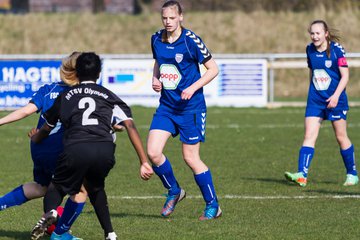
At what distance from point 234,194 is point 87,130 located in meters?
3.60

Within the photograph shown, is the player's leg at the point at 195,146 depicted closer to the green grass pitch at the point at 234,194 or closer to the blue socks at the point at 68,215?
the green grass pitch at the point at 234,194

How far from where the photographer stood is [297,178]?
10.4 m

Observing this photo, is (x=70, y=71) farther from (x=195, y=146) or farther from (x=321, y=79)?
(x=321, y=79)

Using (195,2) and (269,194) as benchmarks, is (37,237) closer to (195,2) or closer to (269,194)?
(269,194)

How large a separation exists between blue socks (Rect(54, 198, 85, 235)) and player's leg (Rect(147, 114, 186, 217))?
161cm

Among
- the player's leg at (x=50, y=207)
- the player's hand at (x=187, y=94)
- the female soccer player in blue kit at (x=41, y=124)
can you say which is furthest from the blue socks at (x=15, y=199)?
the player's hand at (x=187, y=94)

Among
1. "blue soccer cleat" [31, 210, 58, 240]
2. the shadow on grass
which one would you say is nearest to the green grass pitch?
the shadow on grass

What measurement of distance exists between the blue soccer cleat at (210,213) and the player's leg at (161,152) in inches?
13.5

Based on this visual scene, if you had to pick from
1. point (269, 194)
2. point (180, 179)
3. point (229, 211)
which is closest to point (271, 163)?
point (180, 179)

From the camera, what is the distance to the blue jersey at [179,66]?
822cm

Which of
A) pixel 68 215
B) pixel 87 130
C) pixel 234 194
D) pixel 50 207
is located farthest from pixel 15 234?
pixel 234 194

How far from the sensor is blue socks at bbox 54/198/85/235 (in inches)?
267

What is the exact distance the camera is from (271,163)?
12.7m

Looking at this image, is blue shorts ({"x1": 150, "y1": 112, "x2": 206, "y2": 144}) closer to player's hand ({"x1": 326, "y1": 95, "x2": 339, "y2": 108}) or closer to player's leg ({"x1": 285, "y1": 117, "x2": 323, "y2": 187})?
player's hand ({"x1": 326, "y1": 95, "x2": 339, "y2": 108})
